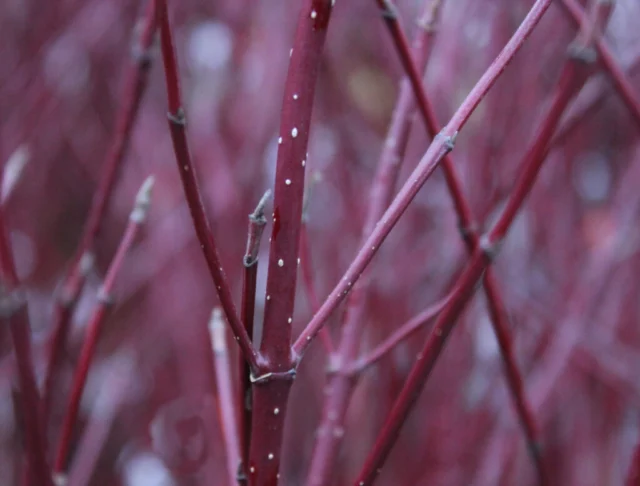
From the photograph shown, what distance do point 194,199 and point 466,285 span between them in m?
0.23

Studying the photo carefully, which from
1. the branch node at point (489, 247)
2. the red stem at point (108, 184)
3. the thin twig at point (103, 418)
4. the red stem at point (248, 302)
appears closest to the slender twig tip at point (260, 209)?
the red stem at point (248, 302)

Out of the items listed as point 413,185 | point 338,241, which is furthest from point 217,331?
point 338,241

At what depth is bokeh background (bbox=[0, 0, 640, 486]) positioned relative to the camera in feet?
4.72

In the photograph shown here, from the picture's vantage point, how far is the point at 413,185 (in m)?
0.46

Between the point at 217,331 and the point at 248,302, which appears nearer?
the point at 248,302

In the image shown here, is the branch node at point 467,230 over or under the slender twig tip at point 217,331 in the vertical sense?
over

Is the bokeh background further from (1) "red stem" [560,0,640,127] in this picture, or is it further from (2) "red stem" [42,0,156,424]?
(2) "red stem" [42,0,156,424]

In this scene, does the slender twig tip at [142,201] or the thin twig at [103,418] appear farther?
the thin twig at [103,418]

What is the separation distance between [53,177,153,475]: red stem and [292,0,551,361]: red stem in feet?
0.89

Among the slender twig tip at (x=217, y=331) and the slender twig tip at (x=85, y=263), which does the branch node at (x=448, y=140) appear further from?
the slender twig tip at (x=85, y=263)

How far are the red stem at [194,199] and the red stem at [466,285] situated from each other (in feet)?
0.48

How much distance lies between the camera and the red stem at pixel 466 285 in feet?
1.74

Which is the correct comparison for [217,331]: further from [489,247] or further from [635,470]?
[635,470]

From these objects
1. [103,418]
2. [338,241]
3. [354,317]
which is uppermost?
[338,241]
